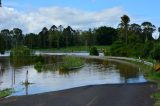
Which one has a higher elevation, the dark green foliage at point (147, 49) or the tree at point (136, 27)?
the tree at point (136, 27)

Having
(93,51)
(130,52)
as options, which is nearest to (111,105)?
(130,52)

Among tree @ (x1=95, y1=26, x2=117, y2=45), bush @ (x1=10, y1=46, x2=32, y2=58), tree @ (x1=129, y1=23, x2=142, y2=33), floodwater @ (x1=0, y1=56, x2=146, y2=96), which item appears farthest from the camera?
tree @ (x1=95, y1=26, x2=117, y2=45)

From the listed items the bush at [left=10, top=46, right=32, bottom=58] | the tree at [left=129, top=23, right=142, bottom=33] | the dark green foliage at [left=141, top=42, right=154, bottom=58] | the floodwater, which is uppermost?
the tree at [left=129, top=23, right=142, bottom=33]

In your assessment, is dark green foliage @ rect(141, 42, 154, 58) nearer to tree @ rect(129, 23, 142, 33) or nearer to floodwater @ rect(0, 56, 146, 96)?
floodwater @ rect(0, 56, 146, 96)

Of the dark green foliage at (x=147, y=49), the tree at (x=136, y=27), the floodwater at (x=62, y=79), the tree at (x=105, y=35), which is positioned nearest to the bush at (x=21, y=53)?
the dark green foliage at (x=147, y=49)

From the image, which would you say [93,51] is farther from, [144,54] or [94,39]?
[94,39]

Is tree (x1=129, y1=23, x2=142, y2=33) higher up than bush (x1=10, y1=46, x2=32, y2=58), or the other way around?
tree (x1=129, y1=23, x2=142, y2=33)

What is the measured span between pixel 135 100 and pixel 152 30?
158576 mm

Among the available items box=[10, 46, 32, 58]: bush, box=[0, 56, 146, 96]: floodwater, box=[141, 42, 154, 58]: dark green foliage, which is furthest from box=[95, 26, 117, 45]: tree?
box=[0, 56, 146, 96]: floodwater

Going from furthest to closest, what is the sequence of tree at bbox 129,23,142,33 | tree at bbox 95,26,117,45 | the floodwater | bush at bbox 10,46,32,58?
tree at bbox 95,26,117,45 → tree at bbox 129,23,142,33 → bush at bbox 10,46,32,58 → the floodwater

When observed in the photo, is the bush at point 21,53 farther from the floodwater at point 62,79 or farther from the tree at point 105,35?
the tree at point 105,35

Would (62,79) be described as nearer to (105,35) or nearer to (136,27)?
(136,27)

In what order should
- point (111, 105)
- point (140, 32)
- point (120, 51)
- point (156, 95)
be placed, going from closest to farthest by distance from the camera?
point (111, 105), point (156, 95), point (120, 51), point (140, 32)

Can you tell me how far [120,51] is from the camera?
346 ft
